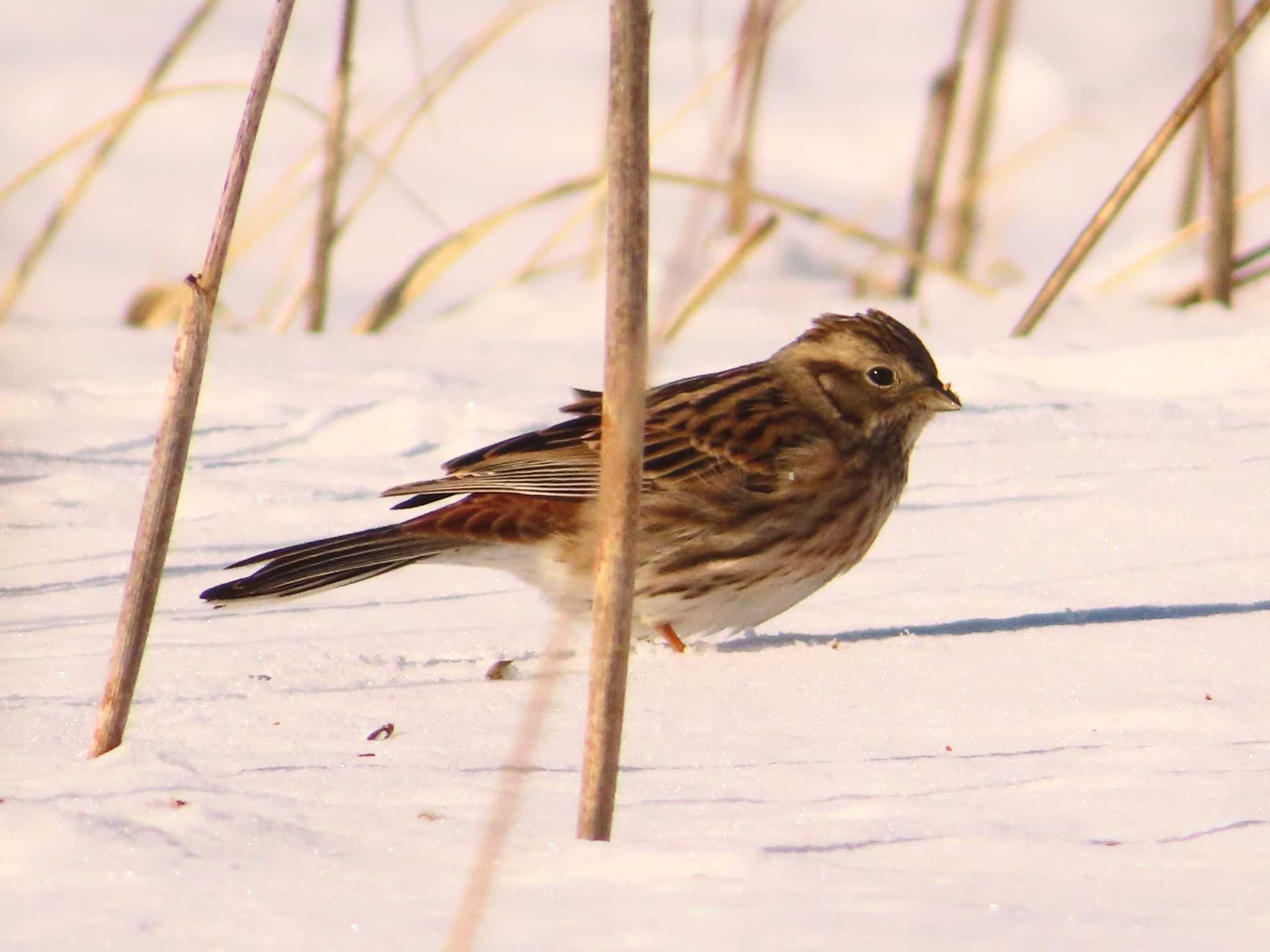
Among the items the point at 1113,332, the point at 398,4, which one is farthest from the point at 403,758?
the point at 398,4

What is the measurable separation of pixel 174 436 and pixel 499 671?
813 millimetres

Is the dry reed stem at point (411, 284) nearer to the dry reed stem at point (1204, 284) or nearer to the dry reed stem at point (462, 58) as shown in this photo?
the dry reed stem at point (462, 58)

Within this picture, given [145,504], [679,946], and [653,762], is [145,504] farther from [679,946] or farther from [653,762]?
[679,946]

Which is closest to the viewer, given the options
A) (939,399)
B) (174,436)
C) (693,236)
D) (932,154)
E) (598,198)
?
(693,236)

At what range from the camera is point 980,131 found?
26.2 ft

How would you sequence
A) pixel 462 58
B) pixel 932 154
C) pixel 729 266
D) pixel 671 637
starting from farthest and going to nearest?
pixel 932 154
pixel 729 266
pixel 462 58
pixel 671 637

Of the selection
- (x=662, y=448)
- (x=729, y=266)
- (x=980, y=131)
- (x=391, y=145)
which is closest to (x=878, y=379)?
(x=662, y=448)

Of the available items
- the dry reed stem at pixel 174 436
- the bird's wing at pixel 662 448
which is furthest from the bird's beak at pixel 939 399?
the dry reed stem at pixel 174 436

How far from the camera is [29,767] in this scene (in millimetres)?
2529

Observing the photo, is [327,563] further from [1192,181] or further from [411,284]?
[1192,181]

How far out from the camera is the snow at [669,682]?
2.04 metres

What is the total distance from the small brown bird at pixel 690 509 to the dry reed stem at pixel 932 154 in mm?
3235

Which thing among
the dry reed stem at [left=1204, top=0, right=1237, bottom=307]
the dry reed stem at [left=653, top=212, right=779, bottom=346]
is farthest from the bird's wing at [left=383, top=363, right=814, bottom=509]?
the dry reed stem at [left=1204, top=0, right=1237, bottom=307]

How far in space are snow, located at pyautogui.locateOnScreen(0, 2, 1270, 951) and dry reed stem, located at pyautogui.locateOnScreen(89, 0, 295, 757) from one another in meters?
0.10
